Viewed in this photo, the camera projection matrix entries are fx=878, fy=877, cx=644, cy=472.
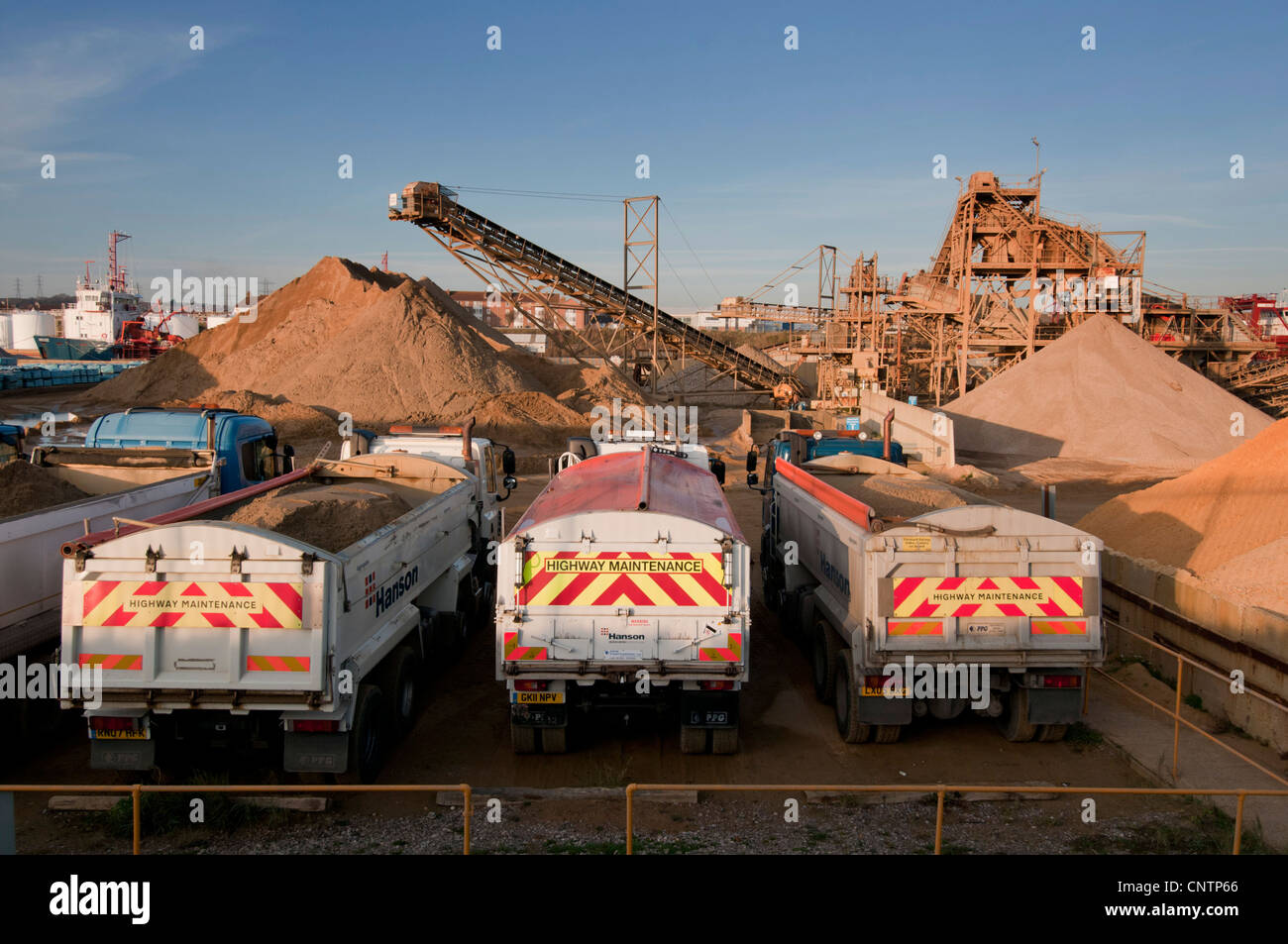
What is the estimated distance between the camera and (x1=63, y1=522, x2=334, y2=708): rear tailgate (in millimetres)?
6844

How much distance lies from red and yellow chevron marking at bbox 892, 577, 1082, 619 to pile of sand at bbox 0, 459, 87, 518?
9268mm

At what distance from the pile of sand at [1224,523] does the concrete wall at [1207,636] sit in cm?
41

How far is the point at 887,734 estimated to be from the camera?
29.1ft

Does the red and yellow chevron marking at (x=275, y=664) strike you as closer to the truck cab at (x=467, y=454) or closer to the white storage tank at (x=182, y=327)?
the truck cab at (x=467, y=454)

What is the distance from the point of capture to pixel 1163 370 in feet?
116

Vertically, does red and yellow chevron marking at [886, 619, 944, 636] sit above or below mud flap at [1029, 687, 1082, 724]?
above

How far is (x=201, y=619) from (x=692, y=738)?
4.47 m

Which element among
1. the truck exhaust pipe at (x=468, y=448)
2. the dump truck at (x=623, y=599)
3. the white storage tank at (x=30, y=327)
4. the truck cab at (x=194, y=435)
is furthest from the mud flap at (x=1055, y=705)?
the white storage tank at (x=30, y=327)

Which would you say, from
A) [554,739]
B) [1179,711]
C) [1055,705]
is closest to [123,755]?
[554,739]

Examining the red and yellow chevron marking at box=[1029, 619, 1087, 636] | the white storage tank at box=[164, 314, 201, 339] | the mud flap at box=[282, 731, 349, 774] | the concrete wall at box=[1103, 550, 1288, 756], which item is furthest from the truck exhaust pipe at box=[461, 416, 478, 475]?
the white storage tank at box=[164, 314, 201, 339]

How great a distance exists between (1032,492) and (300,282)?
37.3 meters

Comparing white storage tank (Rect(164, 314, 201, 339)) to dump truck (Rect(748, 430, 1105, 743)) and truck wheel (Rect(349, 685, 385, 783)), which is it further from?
dump truck (Rect(748, 430, 1105, 743))
